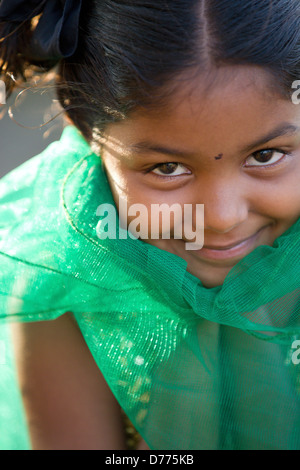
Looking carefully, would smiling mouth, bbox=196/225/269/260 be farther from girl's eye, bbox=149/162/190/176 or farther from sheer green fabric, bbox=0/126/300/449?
girl's eye, bbox=149/162/190/176

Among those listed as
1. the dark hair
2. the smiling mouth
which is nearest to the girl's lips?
the smiling mouth

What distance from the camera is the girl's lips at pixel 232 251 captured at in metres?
0.88

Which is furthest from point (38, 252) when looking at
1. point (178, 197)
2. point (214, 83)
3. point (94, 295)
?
point (214, 83)

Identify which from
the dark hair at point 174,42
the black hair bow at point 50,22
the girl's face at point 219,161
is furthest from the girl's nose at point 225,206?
the black hair bow at point 50,22

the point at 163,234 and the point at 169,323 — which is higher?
the point at 163,234

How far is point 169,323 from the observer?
91 centimetres

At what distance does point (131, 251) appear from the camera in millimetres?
876

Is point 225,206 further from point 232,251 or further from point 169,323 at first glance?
point 169,323

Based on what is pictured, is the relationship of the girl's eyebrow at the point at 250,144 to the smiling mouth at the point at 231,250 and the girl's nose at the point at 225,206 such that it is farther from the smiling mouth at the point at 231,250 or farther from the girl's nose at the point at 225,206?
the smiling mouth at the point at 231,250

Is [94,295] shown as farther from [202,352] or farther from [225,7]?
[225,7]

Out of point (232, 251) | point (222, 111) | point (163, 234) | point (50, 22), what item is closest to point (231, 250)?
point (232, 251)

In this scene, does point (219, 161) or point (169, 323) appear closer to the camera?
point (219, 161)

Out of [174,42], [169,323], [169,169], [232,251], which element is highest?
[174,42]

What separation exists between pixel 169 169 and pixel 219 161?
88 mm
